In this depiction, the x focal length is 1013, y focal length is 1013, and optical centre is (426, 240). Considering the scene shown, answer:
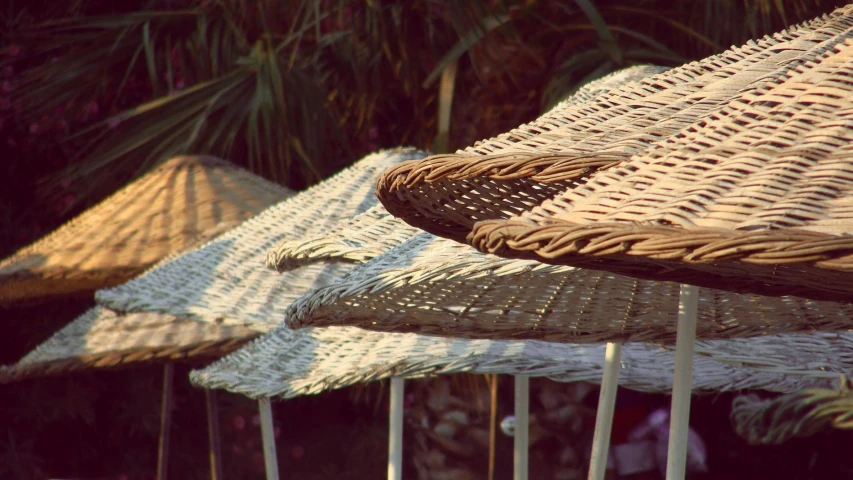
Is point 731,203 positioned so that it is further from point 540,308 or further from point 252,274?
point 252,274

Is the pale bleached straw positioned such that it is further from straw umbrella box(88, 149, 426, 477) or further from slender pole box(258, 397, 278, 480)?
slender pole box(258, 397, 278, 480)

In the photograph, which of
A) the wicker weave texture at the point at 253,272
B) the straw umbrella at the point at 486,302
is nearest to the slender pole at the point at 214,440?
the wicker weave texture at the point at 253,272

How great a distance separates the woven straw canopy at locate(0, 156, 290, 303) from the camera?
10.4 ft

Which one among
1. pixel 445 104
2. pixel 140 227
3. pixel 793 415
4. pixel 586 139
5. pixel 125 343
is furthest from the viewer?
pixel 445 104

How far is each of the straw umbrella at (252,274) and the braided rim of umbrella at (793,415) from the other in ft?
A: 4.56

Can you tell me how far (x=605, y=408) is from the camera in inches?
59.4

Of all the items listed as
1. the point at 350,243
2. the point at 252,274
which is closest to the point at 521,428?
the point at 350,243

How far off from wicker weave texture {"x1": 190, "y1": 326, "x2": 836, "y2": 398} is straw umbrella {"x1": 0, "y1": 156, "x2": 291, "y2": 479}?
680 millimetres

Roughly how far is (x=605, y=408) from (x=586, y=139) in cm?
59

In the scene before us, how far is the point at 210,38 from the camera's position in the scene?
456 cm

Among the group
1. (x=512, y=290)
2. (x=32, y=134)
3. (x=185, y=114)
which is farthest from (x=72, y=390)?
(x=512, y=290)

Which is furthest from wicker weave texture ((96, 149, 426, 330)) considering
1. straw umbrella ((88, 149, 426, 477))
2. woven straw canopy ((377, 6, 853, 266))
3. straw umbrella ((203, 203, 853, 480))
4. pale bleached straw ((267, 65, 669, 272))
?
woven straw canopy ((377, 6, 853, 266))

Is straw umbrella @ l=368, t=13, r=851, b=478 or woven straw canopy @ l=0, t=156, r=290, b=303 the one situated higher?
straw umbrella @ l=368, t=13, r=851, b=478

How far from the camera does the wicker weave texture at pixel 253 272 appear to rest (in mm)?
2196
